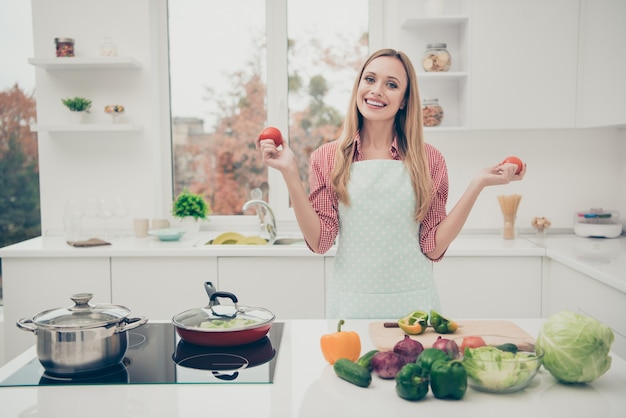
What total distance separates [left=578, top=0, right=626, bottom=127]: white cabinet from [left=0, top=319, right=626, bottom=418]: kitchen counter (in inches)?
76.0

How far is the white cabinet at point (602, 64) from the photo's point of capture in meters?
2.95

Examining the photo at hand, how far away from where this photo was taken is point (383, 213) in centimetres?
214

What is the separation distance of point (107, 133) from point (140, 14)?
700mm

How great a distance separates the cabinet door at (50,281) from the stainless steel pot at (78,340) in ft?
5.76

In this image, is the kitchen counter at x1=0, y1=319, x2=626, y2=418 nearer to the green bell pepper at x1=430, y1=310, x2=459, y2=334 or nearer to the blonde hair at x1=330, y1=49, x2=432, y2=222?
the green bell pepper at x1=430, y1=310, x2=459, y2=334

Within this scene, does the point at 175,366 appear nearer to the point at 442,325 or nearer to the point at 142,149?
the point at 442,325

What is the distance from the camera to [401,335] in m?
1.62

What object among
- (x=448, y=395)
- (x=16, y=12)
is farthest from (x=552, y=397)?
(x=16, y=12)

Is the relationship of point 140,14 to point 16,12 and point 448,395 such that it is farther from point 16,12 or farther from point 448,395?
point 448,395

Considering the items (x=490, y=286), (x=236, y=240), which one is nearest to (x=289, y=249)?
(x=236, y=240)

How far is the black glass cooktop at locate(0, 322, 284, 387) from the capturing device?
1382 mm

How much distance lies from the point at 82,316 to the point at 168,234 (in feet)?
6.21

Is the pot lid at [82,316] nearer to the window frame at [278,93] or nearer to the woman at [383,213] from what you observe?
the woman at [383,213]

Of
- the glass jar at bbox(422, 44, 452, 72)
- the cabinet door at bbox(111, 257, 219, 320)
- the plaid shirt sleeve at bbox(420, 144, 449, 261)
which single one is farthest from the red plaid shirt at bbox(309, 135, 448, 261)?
the glass jar at bbox(422, 44, 452, 72)
